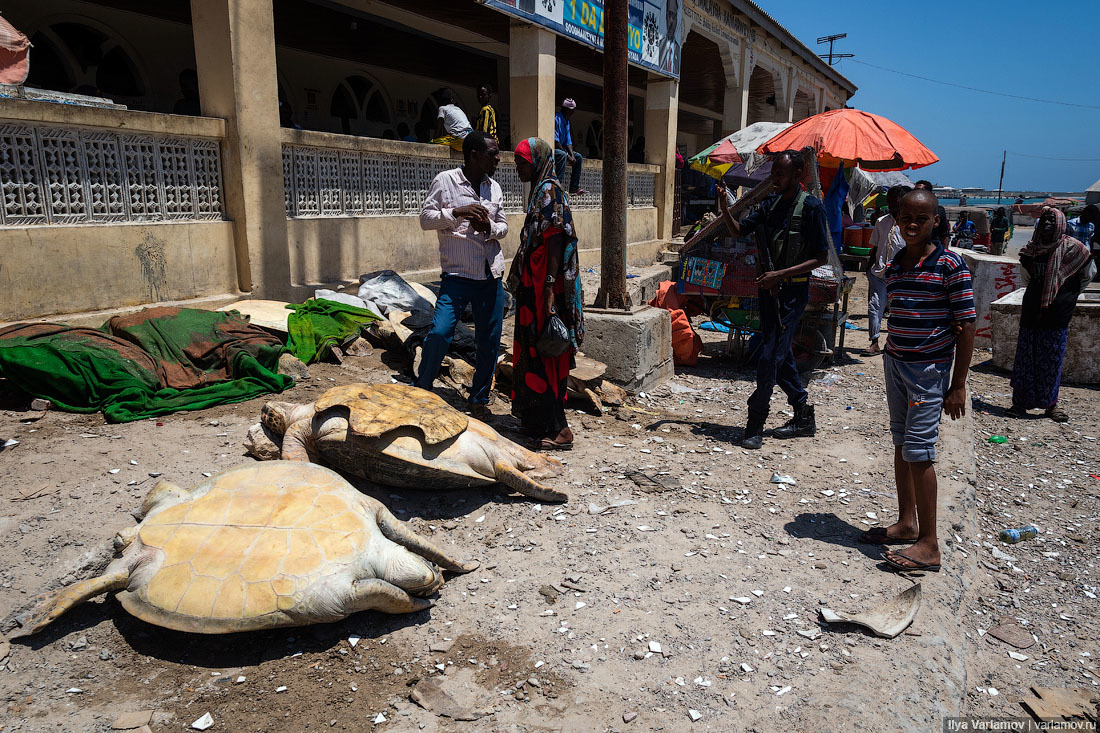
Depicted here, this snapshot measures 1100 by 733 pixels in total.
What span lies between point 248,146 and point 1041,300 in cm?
713

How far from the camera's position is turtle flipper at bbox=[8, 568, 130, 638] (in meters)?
2.41

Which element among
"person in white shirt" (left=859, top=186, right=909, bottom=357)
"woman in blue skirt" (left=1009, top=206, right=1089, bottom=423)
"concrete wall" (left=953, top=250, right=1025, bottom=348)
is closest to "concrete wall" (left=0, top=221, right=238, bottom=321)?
"person in white shirt" (left=859, top=186, right=909, bottom=357)

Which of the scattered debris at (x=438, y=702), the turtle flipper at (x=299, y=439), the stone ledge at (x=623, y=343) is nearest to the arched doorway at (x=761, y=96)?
the stone ledge at (x=623, y=343)

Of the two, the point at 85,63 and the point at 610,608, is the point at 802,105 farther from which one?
the point at 610,608

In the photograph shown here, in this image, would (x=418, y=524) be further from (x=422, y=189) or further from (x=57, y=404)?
(x=422, y=189)

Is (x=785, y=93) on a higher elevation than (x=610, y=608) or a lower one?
higher

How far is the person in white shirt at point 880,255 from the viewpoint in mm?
7344

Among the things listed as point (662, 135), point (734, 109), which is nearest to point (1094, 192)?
point (734, 109)

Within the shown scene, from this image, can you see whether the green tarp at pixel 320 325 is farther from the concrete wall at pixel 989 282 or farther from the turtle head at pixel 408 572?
the concrete wall at pixel 989 282

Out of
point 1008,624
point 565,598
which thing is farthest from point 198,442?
point 1008,624

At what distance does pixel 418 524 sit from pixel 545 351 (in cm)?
137

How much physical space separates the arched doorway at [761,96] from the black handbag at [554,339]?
17871 mm

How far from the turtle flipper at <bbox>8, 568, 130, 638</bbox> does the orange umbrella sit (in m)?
7.99

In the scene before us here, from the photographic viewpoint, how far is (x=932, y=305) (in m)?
3.09
